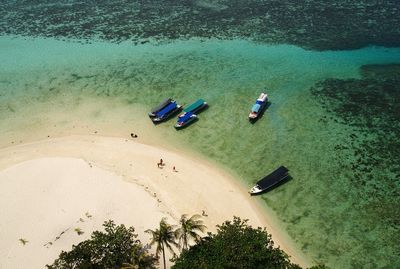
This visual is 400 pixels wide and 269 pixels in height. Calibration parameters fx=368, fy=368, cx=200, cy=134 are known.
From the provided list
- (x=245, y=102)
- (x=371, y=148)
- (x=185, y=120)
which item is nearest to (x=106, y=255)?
(x=185, y=120)

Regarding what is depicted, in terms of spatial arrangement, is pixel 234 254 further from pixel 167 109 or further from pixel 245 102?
pixel 245 102

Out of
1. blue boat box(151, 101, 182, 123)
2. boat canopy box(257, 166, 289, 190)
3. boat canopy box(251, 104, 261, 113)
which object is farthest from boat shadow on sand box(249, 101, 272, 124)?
boat canopy box(257, 166, 289, 190)

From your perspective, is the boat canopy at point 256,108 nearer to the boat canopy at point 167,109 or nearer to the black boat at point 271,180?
the boat canopy at point 167,109

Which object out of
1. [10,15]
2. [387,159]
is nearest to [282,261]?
[387,159]

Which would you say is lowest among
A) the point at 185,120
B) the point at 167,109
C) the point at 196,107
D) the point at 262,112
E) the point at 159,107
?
the point at 262,112

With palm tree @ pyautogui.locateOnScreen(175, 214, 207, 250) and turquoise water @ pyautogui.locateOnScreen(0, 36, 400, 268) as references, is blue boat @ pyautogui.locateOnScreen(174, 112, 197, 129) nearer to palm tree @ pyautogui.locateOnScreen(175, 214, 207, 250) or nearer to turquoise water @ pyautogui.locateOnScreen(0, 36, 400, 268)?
turquoise water @ pyautogui.locateOnScreen(0, 36, 400, 268)
